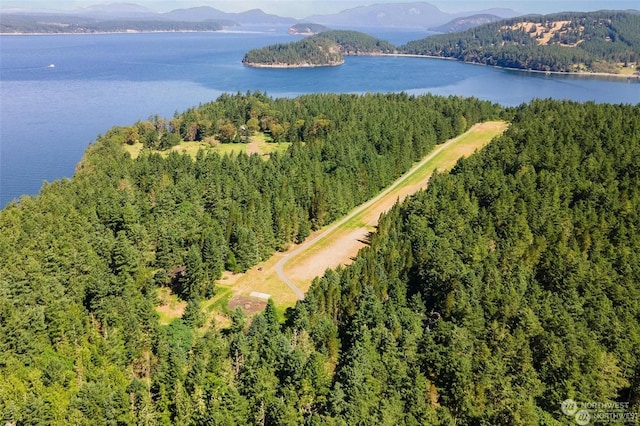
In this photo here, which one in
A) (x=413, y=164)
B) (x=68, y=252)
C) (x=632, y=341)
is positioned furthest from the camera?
(x=413, y=164)

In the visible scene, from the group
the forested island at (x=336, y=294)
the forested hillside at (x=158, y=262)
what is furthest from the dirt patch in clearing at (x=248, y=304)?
the forested hillside at (x=158, y=262)

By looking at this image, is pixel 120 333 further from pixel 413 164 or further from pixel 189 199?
pixel 413 164

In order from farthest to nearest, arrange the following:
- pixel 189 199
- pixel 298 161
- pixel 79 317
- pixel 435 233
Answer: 1. pixel 298 161
2. pixel 189 199
3. pixel 435 233
4. pixel 79 317

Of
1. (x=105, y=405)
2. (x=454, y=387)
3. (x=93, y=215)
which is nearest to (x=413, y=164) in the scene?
(x=93, y=215)

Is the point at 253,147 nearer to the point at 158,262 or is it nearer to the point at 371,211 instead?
the point at 371,211

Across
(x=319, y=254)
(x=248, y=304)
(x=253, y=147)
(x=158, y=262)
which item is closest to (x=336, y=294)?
(x=248, y=304)

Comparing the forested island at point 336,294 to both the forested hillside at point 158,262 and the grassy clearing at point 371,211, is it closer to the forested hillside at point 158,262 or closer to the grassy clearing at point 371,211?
the forested hillside at point 158,262
